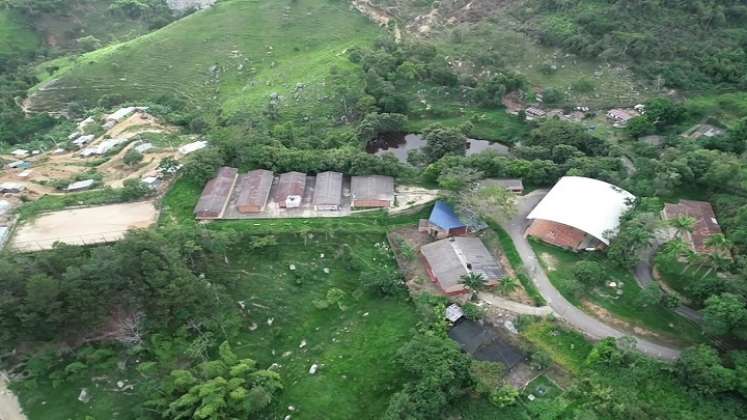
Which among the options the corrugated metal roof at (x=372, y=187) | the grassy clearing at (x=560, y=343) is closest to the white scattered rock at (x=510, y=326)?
the grassy clearing at (x=560, y=343)

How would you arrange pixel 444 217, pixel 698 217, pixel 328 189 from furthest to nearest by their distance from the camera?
pixel 328 189, pixel 444 217, pixel 698 217

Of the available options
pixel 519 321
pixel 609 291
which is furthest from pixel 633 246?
pixel 519 321

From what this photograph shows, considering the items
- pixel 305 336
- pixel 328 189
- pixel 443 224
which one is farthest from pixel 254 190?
pixel 443 224

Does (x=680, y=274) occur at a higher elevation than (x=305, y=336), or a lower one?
higher

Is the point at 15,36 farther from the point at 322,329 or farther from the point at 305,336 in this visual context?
the point at 322,329

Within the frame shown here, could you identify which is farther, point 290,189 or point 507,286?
point 290,189

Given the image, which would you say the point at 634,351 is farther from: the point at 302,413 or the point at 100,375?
the point at 100,375

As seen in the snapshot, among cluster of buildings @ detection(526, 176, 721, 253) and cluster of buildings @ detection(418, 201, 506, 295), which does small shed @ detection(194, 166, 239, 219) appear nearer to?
cluster of buildings @ detection(418, 201, 506, 295)
